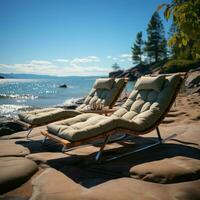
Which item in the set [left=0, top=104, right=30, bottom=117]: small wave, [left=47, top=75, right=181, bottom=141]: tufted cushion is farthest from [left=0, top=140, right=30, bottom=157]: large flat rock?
[left=0, top=104, right=30, bottom=117]: small wave

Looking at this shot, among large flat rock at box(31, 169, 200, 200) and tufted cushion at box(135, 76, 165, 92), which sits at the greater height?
tufted cushion at box(135, 76, 165, 92)

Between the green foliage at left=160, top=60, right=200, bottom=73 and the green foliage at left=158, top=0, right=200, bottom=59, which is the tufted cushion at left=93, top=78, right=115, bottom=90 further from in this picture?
the green foliage at left=160, top=60, right=200, bottom=73

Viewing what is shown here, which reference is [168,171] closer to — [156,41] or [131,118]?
[131,118]

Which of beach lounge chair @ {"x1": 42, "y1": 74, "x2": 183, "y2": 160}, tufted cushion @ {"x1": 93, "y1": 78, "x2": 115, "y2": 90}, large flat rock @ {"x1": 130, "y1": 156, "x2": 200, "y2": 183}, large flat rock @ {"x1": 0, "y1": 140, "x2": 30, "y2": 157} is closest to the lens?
large flat rock @ {"x1": 130, "y1": 156, "x2": 200, "y2": 183}

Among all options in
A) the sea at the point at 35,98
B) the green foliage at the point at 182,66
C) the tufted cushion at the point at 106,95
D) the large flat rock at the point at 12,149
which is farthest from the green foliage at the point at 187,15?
the green foliage at the point at 182,66

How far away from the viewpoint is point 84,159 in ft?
12.5

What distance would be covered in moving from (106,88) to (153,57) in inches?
1942

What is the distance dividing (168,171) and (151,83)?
2.10 metres

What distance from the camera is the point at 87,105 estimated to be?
A: 6301mm

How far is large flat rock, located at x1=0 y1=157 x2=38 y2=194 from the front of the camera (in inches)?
114

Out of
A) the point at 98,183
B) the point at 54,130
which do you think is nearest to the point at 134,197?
the point at 98,183

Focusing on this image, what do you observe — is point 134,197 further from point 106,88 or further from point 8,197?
point 106,88

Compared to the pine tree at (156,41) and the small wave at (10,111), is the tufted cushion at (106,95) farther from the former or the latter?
the pine tree at (156,41)

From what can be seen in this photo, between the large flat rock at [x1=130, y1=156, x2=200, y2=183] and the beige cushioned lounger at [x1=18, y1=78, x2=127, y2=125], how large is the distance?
82.9 inches
